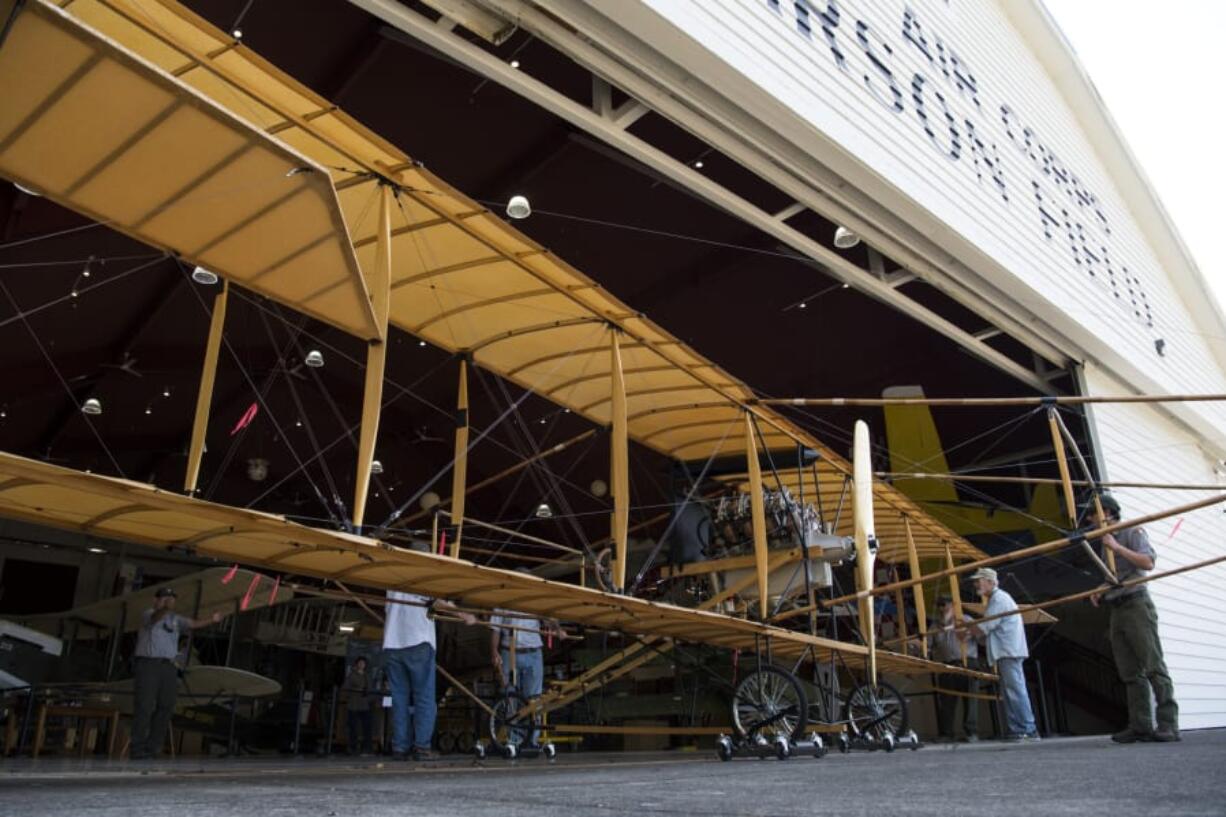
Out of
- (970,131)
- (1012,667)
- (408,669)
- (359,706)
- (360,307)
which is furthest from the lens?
(970,131)

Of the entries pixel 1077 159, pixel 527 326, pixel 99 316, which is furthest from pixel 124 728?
pixel 1077 159

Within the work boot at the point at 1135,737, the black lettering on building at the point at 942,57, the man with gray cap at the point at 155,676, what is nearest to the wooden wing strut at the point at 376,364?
the man with gray cap at the point at 155,676

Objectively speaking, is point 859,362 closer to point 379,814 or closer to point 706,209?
point 706,209

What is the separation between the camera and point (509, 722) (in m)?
6.70

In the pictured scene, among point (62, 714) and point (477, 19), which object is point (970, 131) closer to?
point (477, 19)

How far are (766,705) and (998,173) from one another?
900 centimetres

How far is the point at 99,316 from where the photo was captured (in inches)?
460

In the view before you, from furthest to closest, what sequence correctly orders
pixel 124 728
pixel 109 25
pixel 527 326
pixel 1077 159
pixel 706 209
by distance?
pixel 1077 159 → pixel 124 728 → pixel 706 209 → pixel 527 326 → pixel 109 25

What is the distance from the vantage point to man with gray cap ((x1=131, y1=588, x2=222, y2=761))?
21.4 feet

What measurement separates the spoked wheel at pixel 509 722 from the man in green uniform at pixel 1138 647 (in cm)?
420

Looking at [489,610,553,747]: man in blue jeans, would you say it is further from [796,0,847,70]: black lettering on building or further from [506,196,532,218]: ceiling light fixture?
[796,0,847,70]: black lettering on building

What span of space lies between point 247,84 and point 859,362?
11.9 m

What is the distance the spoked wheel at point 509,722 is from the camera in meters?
6.53

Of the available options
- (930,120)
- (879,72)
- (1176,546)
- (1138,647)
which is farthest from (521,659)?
(1176,546)
